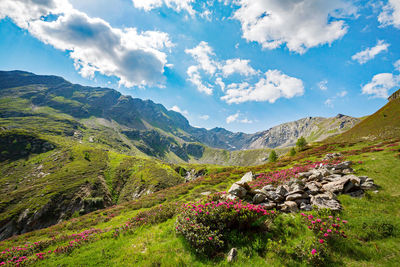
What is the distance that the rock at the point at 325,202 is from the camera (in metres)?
9.83

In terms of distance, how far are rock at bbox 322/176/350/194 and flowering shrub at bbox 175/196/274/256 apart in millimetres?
7145

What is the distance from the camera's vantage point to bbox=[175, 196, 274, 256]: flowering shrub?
25.6 feet

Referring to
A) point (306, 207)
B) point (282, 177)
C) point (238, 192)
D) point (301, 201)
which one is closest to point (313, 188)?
point (301, 201)

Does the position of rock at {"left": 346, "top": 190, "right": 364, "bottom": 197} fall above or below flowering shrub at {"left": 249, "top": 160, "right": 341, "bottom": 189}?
above

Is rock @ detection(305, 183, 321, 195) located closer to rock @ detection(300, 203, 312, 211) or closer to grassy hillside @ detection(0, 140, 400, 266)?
grassy hillside @ detection(0, 140, 400, 266)

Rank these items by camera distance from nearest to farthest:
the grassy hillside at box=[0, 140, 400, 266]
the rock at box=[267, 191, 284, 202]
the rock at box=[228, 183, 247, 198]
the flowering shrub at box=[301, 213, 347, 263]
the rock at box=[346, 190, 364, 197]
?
1. the flowering shrub at box=[301, 213, 347, 263]
2. the grassy hillside at box=[0, 140, 400, 266]
3. the rock at box=[346, 190, 364, 197]
4. the rock at box=[267, 191, 284, 202]
5. the rock at box=[228, 183, 247, 198]

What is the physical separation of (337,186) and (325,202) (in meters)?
3.27

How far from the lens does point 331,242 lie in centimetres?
703

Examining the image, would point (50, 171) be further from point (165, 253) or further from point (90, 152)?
point (165, 253)

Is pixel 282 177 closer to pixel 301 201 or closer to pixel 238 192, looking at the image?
pixel 301 201

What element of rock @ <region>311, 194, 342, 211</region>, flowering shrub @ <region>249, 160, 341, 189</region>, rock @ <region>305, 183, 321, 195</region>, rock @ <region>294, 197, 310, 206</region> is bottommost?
flowering shrub @ <region>249, 160, 341, 189</region>

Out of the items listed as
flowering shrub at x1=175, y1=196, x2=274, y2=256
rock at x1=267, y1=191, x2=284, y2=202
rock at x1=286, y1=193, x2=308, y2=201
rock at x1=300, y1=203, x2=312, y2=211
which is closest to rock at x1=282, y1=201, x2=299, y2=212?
rock at x1=300, y1=203, x2=312, y2=211

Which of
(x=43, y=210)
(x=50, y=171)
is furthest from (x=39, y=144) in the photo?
(x=43, y=210)

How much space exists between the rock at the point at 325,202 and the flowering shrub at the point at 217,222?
3818 mm
